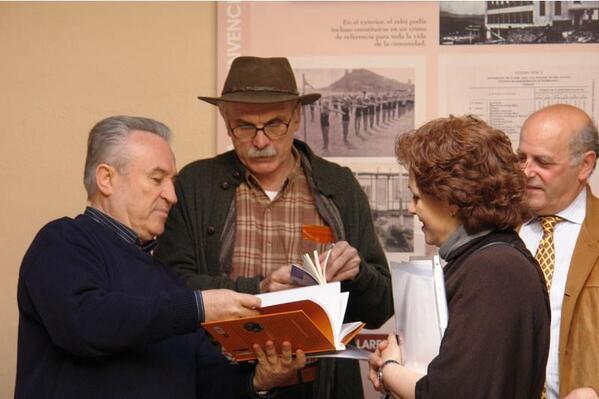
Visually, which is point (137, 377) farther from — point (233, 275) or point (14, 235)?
point (14, 235)

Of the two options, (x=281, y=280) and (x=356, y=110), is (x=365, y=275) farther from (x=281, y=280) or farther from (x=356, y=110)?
(x=356, y=110)

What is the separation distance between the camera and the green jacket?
123 inches

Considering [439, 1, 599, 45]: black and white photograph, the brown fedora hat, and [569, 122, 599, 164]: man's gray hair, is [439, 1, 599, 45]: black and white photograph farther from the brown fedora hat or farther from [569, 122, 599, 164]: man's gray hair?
the brown fedora hat

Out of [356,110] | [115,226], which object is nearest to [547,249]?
[356,110]

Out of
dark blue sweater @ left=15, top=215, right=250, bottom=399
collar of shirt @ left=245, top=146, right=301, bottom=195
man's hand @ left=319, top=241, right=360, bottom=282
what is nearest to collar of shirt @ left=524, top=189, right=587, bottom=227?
man's hand @ left=319, top=241, right=360, bottom=282

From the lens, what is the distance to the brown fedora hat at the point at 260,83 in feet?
10.7

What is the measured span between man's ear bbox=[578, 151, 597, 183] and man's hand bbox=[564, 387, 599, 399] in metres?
0.75

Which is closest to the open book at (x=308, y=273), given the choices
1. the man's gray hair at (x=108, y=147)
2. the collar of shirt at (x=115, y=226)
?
the collar of shirt at (x=115, y=226)

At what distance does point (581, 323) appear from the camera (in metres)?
2.92

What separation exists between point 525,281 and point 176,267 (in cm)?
134

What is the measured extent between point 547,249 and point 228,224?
1020 millimetres

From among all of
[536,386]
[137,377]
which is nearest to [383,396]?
[536,386]

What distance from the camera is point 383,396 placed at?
2.44 metres

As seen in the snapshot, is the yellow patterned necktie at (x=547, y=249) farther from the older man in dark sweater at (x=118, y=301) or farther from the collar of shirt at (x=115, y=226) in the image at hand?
the collar of shirt at (x=115, y=226)
